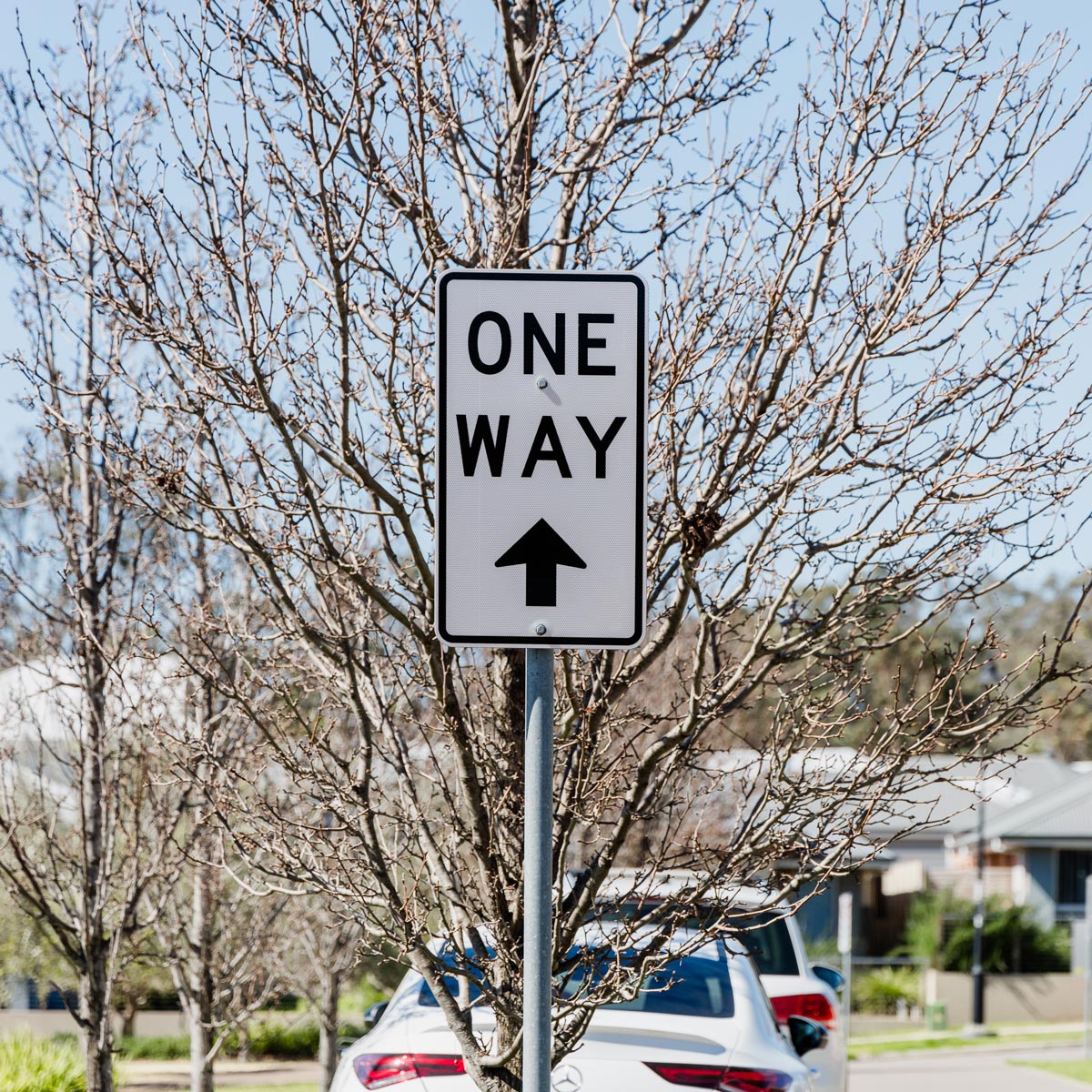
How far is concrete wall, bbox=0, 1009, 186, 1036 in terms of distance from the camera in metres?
30.6

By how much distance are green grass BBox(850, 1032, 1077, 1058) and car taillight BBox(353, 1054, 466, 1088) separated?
2001 centimetres

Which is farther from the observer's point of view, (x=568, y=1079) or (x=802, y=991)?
(x=802, y=991)

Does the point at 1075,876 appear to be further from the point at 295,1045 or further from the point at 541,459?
the point at 541,459

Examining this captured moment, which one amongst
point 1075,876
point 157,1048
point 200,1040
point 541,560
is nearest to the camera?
point 541,560

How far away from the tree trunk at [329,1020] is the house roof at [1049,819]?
984 inches

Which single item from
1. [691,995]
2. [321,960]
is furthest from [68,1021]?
[691,995]

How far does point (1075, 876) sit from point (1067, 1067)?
1788cm

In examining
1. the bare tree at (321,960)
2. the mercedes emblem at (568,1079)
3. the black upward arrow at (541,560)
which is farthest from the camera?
the bare tree at (321,960)

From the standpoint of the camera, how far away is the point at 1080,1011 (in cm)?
3303

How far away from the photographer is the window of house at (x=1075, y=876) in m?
37.3

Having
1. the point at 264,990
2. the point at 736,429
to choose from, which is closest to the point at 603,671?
the point at 736,429

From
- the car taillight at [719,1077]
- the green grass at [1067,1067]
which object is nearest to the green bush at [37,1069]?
the car taillight at [719,1077]

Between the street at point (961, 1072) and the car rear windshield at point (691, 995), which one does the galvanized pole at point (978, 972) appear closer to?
the street at point (961, 1072)

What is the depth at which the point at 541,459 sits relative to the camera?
3.24m
